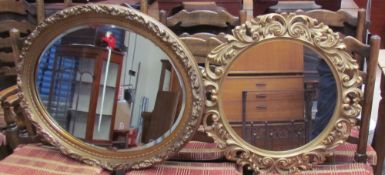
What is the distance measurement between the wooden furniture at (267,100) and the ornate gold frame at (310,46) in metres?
0.03

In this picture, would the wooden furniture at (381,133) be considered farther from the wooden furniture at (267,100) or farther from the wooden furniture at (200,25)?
the wooden furniture at (200,25)

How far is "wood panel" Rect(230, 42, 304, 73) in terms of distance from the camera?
1088 mm

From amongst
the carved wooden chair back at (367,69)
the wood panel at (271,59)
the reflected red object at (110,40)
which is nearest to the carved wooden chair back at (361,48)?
the carved wooden chair back at (367,69)

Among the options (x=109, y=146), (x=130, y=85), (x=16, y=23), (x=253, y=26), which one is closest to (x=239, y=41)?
(x=253, y=26)

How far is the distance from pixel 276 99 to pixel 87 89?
1.69ft

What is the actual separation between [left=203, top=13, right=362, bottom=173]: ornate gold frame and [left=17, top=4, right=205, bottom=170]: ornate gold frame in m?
0.04

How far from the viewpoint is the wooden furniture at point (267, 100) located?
3.69 feet

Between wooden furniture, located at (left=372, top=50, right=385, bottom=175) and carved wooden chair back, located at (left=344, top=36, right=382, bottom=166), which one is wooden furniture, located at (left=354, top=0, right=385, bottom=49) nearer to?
wooden furniture, located at (left=372, top=50, right=385, bottom=175)

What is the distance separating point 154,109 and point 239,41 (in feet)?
0.96

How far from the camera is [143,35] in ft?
3.57

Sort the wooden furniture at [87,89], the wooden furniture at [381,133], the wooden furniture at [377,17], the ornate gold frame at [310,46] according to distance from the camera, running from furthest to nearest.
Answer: the wooden furniture at [377,17], the wooden furniture at [381,133], the wooden furniture at [87,89], the ornate gold frame at [310,46]

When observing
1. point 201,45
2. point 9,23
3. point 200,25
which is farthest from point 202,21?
point 9,23

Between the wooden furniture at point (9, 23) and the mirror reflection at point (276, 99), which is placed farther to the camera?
the wooden furniture at point (9, 23)

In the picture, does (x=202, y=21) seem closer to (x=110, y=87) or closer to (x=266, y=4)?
(x=110, y=87)
